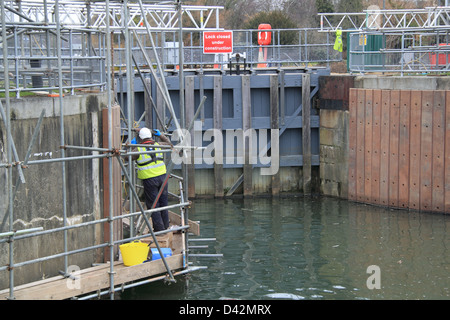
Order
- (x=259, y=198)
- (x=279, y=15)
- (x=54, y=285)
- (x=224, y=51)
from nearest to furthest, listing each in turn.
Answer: (x=54, y=285)
(x=259, y=198)
(x=224, y=51)
(x=279, y=15)

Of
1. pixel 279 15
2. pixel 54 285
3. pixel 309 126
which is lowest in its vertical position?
pixel 54 285

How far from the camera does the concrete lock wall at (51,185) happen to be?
951cm

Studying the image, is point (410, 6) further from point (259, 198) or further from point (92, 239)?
point (92, 239)

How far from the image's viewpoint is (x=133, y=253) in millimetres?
10508

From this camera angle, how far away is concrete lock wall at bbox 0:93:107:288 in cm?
951

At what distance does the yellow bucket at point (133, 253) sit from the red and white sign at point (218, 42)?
1275 cm

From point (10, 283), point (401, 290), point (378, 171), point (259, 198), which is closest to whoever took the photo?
point (10, 283)

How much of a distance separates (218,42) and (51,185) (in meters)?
13.3

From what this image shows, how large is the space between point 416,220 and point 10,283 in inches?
429

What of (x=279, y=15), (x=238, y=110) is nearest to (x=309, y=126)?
(x=238, y=110)

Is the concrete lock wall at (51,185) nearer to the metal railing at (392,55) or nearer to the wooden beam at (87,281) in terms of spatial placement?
the wooden beam at (87,281)

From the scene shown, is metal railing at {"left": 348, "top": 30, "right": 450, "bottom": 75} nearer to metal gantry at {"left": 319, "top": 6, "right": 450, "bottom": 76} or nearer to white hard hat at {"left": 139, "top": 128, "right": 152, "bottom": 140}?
metal gantry at {"left": 319, "top": 6, "right": 450, "bottom": 76}

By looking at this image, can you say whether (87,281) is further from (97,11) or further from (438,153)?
(97,11)

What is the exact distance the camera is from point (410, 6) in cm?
4072
